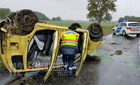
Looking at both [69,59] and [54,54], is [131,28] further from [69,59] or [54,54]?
[54,54]

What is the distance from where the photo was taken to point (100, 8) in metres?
30.2

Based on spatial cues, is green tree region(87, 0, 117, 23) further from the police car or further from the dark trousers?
the dark trousers

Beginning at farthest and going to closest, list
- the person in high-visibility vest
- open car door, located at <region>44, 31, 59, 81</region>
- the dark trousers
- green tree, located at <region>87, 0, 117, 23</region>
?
green tree, located at <region>87, 0, 117, 23</region>
the dark trousers
the person in high-visibility vest
open car door, located at <region>44, 31, 59, 81</region>

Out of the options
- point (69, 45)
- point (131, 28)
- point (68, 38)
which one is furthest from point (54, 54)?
point (131, 28)

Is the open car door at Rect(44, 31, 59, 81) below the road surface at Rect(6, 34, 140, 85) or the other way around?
the other way around

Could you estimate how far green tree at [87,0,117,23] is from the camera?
29797 mm

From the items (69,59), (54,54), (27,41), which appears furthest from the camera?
(69,59)

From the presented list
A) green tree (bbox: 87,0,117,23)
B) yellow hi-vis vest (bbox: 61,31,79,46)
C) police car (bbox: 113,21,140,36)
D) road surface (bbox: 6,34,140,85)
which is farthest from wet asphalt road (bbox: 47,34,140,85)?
green tree (bbox: 87,0,117,23)

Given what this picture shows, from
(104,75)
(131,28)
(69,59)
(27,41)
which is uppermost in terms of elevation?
(27,41)

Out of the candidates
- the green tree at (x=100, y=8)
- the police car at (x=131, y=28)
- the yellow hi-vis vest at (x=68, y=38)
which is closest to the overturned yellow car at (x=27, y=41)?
the yellow hi-vis vest at (x=68, y=38)

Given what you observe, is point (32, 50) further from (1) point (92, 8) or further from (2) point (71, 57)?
(1) point (92, 8)

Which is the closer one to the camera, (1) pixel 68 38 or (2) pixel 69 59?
(1) pixel 68 38

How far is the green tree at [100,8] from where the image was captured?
29.8 metres

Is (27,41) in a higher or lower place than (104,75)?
higher
